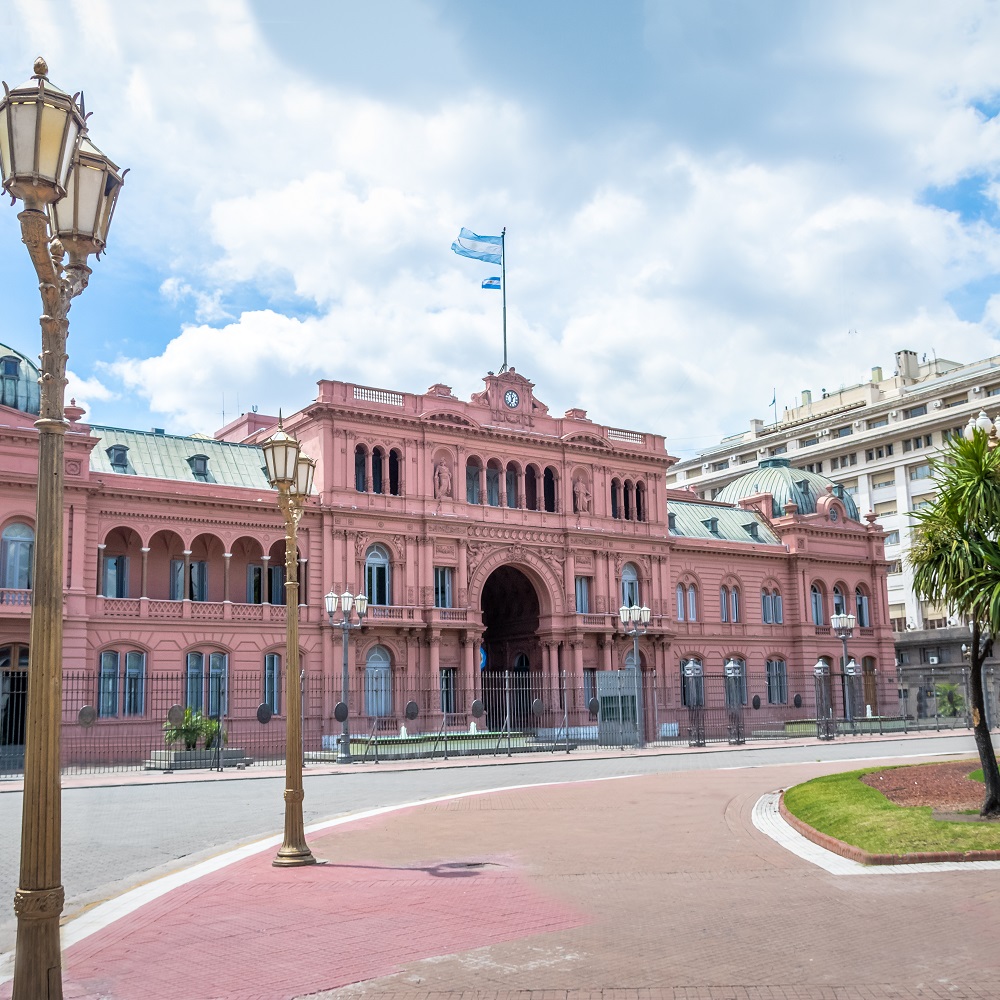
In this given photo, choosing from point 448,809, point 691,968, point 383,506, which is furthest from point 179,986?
point 383,506

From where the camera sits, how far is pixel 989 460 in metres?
17.5

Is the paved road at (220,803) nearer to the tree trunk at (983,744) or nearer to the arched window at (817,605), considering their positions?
the tree trunk at (983,744)

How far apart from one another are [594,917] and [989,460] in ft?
34.5

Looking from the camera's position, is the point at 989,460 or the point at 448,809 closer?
the point at 989,460

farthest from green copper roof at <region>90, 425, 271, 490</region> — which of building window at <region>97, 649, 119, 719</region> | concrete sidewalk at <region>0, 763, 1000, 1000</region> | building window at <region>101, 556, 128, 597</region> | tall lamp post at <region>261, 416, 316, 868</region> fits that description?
concrete sidewalk at <region>0, 763, 1000, 1000</region>

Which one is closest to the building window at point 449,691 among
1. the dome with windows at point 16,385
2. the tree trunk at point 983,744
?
the dome with windows at point 16,385

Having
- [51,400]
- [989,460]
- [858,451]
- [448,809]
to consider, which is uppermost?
[858,451]

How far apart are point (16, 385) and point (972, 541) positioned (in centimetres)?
3578

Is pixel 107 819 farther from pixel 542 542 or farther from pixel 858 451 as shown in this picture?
pixel 858 451

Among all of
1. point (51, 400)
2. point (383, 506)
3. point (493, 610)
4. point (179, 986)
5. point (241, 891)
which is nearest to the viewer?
point (51, 400)

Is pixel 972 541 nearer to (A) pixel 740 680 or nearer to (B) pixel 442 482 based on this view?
(B) pixel 442 482

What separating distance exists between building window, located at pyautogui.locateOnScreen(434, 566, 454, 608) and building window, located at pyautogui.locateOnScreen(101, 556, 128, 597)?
44.5ft

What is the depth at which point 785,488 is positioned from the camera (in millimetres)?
69875

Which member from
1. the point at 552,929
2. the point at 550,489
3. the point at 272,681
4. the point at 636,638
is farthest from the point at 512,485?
the point at 552,929
